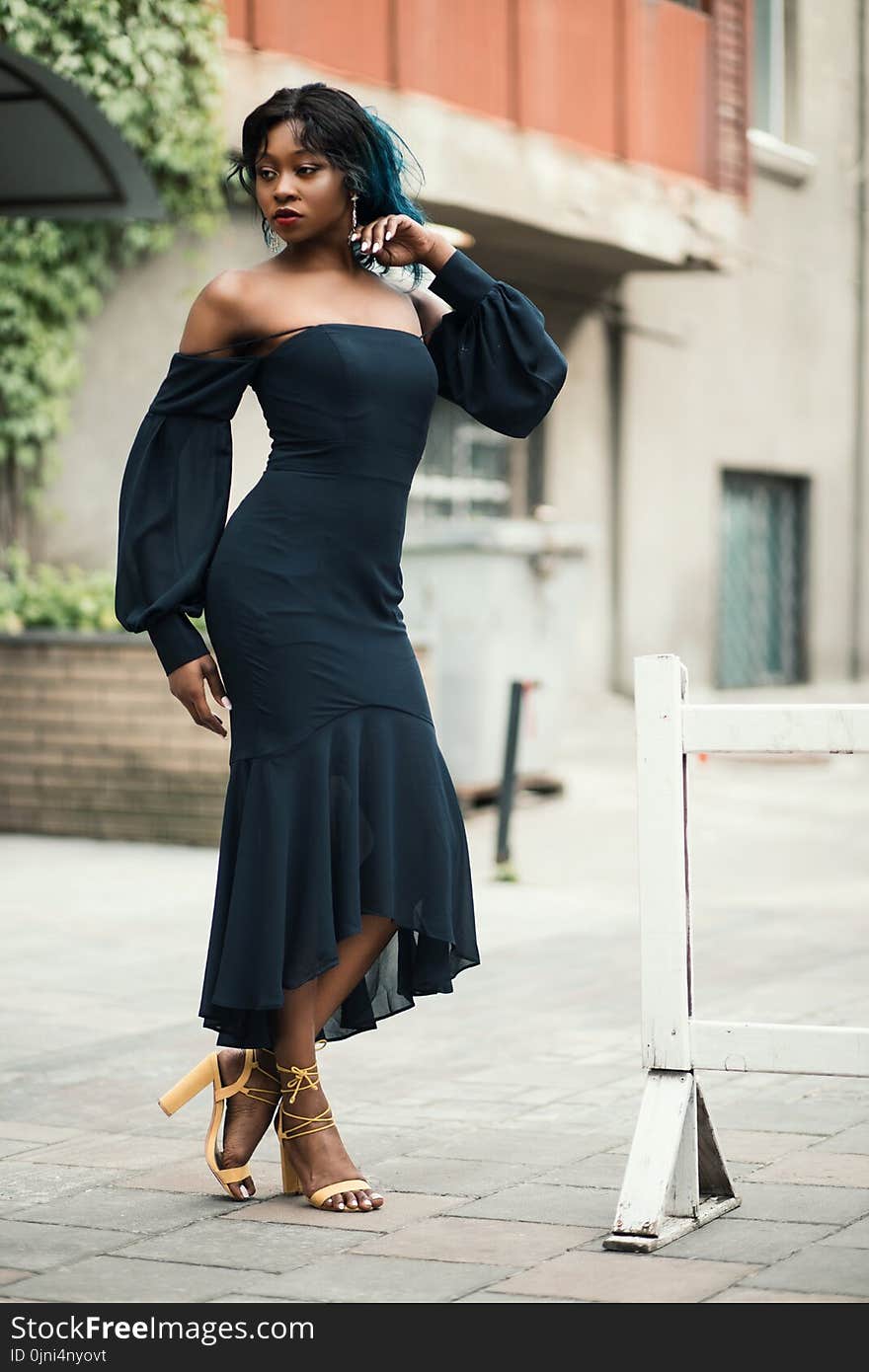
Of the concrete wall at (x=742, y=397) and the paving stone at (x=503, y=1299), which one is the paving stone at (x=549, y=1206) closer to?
the paving stone at (x=503, y=1299)

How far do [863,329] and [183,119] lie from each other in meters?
9.96

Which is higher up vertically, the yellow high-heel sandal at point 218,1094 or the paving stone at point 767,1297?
the yellow high-heel sandal at point 218,1094

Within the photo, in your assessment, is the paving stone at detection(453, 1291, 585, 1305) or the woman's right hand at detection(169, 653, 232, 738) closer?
the paving stone at detection(453, 1291, 585, 1305)

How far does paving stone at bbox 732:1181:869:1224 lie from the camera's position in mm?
3738

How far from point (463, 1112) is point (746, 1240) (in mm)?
1201

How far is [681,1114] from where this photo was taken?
145 inches

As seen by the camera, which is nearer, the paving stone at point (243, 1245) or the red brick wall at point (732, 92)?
the paving stone at point (243, 1245)

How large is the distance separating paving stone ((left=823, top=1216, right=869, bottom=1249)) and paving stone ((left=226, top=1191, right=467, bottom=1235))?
27.1 inches

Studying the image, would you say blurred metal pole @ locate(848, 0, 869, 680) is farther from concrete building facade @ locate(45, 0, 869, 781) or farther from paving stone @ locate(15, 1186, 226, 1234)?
paving stone @ locate(15, 1186, 226, 1234)

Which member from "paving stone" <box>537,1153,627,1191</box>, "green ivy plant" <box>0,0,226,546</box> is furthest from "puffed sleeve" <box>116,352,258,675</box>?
"green ivy plant" <box>0,0,226,546</box>

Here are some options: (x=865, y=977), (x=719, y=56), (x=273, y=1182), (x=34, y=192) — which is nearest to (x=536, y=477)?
(x=719, y=56)

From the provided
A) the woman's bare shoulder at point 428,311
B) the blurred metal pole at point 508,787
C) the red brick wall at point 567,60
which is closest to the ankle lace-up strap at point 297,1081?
the woman's bare shoulder at point 428,311

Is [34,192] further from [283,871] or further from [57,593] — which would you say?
[283,871]

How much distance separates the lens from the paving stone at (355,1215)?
147 inches
